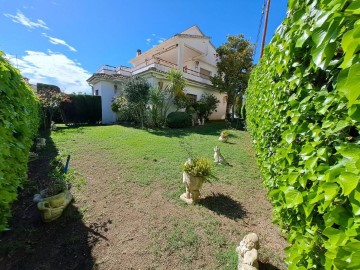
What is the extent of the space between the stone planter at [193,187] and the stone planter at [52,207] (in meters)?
2.46

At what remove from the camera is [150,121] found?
1407cm

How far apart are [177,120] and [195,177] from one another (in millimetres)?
10243

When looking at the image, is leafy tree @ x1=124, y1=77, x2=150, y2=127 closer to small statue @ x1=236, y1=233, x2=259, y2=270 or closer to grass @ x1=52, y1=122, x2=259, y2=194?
grass @ x1=52, y1=122, x2=259, y2=194

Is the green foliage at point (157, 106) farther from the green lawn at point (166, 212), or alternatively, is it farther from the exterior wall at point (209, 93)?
the green lawn at point (166, 212)

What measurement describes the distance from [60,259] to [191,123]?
13.1 metres

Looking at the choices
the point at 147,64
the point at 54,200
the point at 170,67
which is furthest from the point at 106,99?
the point at 54,200

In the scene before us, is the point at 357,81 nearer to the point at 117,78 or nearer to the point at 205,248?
the point at 205,248

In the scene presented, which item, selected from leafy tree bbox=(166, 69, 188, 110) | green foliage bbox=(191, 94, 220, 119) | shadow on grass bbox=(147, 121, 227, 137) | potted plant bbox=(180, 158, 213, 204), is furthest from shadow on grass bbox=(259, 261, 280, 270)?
green foliage bbox=(191, 94, 220, 119)

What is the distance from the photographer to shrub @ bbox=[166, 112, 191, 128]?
14320 millimetres

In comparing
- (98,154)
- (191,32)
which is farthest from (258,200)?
(191,32)

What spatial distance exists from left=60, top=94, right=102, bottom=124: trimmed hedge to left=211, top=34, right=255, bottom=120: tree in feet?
36.5

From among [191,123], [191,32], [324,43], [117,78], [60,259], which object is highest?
[191,32]

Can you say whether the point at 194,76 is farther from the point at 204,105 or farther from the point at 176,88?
the point at 176,88

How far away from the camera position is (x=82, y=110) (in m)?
17.4
